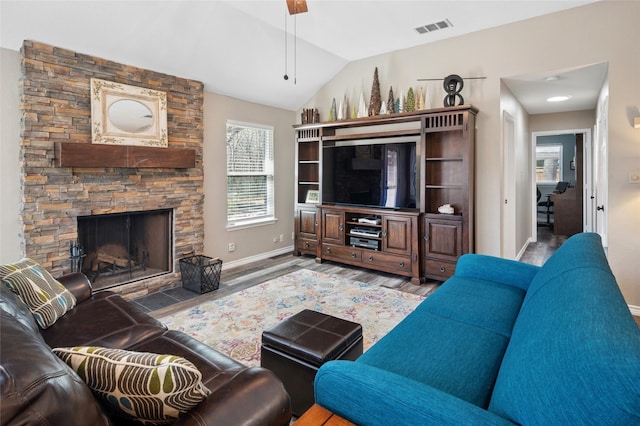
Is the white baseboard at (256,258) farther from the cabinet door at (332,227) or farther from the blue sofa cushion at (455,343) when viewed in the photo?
the blue sofa cushion at (455,343)

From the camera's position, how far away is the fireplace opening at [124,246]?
12.4ft

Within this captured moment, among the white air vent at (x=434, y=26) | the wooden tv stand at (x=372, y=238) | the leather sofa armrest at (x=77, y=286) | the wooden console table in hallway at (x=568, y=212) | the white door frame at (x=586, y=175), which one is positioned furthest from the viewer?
the wooden console table in hallway at (x=568, y=212)

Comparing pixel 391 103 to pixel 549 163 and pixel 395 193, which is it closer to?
pixel 395 193

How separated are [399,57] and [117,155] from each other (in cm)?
367

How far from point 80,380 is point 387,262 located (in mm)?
4051

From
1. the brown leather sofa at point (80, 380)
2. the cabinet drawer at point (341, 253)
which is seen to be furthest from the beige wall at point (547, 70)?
the brown leather sofa at point (80, 380)

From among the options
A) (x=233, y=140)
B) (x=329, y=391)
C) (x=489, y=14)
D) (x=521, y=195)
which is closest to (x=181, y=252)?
(x=233, y=140)

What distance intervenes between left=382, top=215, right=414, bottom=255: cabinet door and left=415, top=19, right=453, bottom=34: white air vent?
2218mm

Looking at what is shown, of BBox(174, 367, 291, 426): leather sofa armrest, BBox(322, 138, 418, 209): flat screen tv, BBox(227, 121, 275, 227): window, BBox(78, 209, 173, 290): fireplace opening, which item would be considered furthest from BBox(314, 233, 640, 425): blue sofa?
BBox(227, 121, 275, 227): window

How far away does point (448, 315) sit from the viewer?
1.99m

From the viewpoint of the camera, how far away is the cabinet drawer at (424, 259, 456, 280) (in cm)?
424

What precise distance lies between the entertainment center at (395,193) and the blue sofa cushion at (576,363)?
303cm

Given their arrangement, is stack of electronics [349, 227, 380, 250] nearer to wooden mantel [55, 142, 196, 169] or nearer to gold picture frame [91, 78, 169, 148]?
wooden mantel [55, 142, 196, 169]

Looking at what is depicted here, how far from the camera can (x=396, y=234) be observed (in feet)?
15.1
